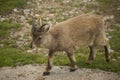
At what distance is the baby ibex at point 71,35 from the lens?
12080mm

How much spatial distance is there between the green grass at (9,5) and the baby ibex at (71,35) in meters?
9.47

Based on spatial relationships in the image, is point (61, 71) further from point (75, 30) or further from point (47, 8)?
point (47, 8)

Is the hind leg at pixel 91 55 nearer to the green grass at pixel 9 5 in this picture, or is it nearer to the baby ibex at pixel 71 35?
the baby ibex at pixel 71 35

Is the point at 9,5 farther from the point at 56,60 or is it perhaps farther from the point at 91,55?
the point at 91,55

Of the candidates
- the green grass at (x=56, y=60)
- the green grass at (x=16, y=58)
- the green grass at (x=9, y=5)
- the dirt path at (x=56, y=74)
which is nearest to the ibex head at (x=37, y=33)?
the dirt path at (x=56, y=74)

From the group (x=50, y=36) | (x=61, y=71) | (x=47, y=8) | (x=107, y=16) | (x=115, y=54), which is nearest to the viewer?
(x=50, y=36)

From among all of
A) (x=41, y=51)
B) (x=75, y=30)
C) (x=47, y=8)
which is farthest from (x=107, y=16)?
(x=75, y=30)

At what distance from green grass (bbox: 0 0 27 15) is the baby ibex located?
9473 millimetres

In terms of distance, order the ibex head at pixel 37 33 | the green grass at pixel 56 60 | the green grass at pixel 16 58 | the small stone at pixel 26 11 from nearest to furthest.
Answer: the ibex head at pixel 37 33 < the green grass at pixel 56 60 < the green grass at pixel 16 58 < the small stone at pixel 26 11

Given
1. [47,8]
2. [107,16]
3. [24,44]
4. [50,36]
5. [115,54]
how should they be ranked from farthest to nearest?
[47,8], [107,16], [24,44], [115,54], [50,36]

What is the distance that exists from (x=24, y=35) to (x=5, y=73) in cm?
484

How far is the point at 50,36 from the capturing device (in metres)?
12.4

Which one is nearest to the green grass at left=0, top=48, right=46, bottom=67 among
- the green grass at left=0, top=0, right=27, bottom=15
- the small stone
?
the small stone

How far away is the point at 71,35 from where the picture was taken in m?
12.9
